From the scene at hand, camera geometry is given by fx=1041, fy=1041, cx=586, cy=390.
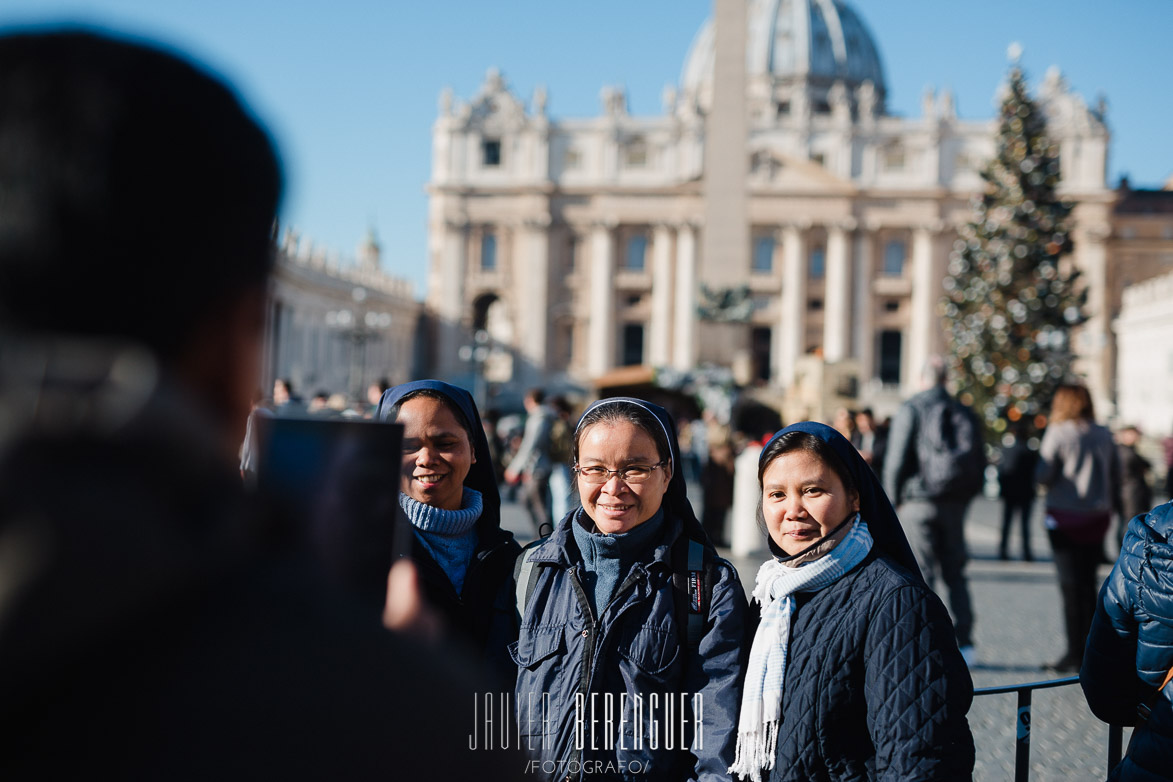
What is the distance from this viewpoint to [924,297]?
5222cm

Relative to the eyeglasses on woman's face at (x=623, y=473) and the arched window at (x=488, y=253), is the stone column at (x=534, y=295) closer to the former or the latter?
the arched window at (x=488, y=253)

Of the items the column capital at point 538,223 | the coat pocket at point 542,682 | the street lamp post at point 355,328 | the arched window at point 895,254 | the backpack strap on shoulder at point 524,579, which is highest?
the column capital at point 538,223

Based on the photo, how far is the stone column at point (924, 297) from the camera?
5206cm

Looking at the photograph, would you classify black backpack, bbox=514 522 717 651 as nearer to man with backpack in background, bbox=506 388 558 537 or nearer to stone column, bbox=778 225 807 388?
man with backpack in background, bbox=506 388 558 537

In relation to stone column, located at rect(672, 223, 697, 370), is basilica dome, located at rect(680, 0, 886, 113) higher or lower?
higher

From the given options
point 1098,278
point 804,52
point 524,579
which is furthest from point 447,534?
point 804,52

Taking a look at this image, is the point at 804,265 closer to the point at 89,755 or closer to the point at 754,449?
the point at 754,449

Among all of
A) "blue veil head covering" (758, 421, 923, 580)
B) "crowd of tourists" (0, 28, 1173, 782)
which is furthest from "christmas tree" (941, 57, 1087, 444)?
"crowd of tourists" (0, 28, 1173, 782)

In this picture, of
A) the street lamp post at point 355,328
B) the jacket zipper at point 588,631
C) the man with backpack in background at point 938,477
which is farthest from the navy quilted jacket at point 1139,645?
the street lamp post at point 355,328

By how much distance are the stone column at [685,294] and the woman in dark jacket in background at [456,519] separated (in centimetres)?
4905

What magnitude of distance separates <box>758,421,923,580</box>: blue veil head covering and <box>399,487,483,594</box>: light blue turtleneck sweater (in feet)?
2.46

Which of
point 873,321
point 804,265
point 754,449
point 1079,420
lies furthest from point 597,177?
point 1079,420

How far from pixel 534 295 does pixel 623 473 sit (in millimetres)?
51153

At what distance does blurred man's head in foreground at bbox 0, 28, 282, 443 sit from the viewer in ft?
2.19
